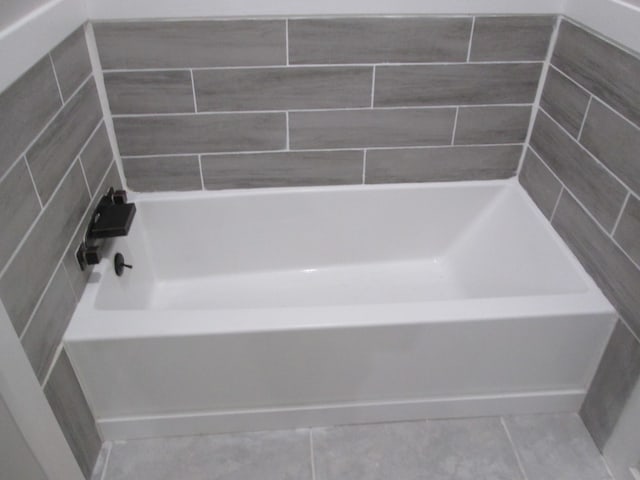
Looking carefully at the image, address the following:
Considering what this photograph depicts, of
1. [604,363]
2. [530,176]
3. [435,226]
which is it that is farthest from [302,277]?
[604,363]

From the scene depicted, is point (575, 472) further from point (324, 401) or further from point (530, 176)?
point (530, 176)

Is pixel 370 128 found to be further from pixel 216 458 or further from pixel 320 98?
pixel 216 458

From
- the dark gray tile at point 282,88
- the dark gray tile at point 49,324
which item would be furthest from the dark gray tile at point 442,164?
the dark gray tile at point 49,324

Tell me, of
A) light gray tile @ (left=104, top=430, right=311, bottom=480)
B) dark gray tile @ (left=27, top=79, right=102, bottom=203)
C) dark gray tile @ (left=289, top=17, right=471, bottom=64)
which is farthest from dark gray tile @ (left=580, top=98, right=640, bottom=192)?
dark gray tile @ (left=27, top=79, right=102, bottom=203)

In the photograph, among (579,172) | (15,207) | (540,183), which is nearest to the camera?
(15,207)

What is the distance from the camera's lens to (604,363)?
62.1 inches

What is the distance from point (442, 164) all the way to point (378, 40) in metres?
0.52

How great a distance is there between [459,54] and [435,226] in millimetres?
646

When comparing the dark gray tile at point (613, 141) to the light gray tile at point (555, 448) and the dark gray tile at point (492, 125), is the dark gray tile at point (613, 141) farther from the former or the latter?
the light gray tile at point (555, 448)

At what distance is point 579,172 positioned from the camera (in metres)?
1.64

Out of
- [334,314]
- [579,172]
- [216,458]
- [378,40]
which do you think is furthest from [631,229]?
[216,458]

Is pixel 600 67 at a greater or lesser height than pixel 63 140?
greater

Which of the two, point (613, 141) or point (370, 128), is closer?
point (613, 141)

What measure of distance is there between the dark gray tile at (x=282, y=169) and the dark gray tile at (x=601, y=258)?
713mm
